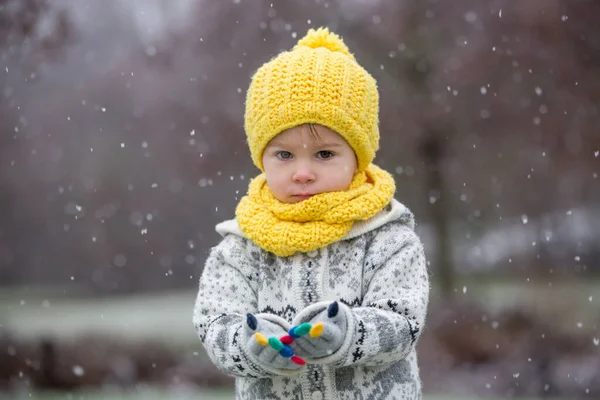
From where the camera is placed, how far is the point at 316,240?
1959 mm

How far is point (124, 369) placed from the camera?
6.64 m

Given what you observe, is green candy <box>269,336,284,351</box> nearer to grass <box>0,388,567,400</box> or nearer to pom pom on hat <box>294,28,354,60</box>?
pom pom on hat <box>294,28,354,60</box>

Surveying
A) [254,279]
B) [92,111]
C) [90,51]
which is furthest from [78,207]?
[254,279]

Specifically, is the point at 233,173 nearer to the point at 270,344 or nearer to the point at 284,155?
the point at 284,155

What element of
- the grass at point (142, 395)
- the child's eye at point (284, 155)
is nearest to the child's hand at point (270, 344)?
the child's eye at point (284, 155)

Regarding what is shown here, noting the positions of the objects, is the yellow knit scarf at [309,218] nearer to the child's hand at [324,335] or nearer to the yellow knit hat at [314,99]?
the yellow knit hat at [314,99]

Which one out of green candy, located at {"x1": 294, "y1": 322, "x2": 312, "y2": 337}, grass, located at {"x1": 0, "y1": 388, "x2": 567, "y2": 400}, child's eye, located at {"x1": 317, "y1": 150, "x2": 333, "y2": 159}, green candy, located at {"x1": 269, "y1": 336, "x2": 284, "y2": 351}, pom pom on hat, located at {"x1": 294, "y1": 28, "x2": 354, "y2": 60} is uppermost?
grass, located at {"x1": 0, "y1": 388, "x2": 567, "y2": 400}

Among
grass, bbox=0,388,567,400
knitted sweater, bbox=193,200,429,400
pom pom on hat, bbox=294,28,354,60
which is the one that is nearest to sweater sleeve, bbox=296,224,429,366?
knitted sweater, bbox=193,200,429,400

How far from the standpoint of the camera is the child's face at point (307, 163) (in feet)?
6.51

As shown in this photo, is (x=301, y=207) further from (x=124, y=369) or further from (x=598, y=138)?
(x=124, y=369)

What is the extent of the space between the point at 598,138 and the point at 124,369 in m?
3.75

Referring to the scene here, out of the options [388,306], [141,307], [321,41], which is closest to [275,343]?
[388,306]

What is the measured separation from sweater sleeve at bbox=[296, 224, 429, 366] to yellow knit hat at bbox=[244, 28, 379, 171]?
225mm

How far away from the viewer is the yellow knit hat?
1978 mm
